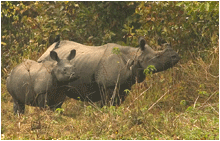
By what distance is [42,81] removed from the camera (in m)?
7.38

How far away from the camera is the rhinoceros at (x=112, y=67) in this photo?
25.1 ft

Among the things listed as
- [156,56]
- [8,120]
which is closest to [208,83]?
[156,56]

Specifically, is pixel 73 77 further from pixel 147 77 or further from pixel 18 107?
pixel 147 77

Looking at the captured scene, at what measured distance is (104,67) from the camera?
770 centimetres

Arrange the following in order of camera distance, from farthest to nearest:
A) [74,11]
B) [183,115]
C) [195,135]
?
[74,11], [183,115], [195,135]

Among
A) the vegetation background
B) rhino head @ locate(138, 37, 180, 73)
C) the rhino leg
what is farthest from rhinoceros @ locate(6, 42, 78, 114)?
rhino head @ locate(138, 37, 180, 73)

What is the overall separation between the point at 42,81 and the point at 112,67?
1170mm

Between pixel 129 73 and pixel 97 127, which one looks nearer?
pixel 97 127

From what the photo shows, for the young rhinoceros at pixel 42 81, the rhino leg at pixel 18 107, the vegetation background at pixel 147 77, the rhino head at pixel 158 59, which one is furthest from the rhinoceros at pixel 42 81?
the rhino head at pixel 158 59

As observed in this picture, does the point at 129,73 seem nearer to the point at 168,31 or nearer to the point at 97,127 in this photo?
the point at 97,127

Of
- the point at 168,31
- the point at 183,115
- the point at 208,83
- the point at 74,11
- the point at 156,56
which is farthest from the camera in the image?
the point at 74,11

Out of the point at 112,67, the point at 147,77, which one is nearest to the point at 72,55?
the point at 112,67

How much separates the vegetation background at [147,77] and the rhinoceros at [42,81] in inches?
11.2

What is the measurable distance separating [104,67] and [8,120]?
5.69 ft
